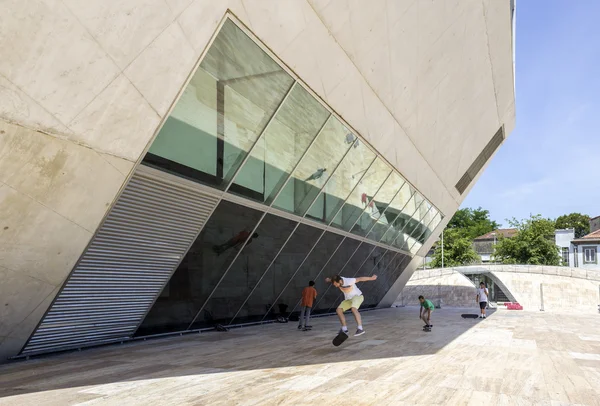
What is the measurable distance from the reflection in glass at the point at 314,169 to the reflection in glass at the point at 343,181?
1.02 ft

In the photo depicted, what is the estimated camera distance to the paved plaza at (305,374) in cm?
501

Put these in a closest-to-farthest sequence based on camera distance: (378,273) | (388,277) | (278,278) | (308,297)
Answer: (308,297), (278,278), (378,273), (388,277)

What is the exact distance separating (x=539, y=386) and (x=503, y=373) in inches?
34.0

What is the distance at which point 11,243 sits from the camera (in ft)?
20.6

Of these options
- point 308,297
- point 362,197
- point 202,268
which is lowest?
point 202,268

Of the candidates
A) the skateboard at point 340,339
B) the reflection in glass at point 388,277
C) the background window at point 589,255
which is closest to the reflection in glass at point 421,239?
the reflection in glass at point 388,277

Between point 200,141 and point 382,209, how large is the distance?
10.6 meters

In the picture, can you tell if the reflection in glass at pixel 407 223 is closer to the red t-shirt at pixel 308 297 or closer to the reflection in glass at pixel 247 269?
the red t-shirt at pixel 308 297

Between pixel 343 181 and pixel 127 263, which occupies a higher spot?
pixel 343 181

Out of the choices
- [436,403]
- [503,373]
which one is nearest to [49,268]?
[436,403]

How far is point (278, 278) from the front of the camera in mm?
13594

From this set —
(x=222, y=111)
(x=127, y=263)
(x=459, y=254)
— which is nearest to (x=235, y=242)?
(x=127, y=263)

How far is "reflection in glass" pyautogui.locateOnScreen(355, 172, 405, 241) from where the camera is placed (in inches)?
671

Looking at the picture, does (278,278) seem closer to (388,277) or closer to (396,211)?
(396,211)
